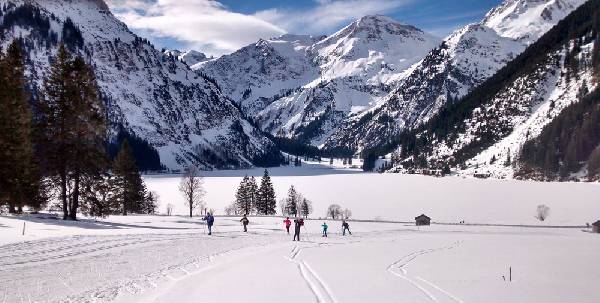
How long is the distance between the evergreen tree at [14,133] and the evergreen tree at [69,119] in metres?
1.77

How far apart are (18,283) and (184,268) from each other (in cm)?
651

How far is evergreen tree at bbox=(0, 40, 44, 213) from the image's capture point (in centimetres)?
3400

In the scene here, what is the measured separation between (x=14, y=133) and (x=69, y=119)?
6.39 metres

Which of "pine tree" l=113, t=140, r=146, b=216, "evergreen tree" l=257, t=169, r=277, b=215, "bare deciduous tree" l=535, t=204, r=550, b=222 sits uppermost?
"pine tree" l=113, t=140, r=146, b=216

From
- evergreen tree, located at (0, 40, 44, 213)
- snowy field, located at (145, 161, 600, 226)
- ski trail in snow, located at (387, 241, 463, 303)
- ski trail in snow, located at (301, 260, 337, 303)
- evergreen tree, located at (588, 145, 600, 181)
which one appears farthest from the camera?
evergreen tree, located at (588, 145, 600, 181)

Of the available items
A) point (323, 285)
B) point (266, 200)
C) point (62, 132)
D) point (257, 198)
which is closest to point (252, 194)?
point (257, 198)

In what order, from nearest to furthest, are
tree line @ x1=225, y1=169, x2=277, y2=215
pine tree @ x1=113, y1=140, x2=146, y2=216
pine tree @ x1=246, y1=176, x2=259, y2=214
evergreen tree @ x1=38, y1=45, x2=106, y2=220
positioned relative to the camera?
1. evergreen tree @ x1=38, y1=45, x2=106, y2=220
2. pine tree @ x1=113, y1=140, x2=146, y2=216
3. tree line @ x1=225, y1=169, x2=277, y2=215
4. pine tree @ x1=246, y1=176, x2=259, y2=214

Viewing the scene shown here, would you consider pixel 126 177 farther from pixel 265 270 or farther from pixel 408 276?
pixel 408 276

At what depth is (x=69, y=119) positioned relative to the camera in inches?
1592

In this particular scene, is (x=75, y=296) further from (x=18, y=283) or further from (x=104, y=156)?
(x=104, y=156)

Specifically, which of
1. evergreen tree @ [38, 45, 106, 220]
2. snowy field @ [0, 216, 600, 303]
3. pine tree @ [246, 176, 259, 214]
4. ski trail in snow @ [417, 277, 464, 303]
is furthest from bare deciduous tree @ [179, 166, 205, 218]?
ski trail in snow @ [417, 277, 464, 303]

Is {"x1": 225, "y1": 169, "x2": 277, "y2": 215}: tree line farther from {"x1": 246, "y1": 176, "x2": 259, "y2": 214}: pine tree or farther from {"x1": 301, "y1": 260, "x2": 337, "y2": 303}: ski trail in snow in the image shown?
{"x1": 301, "y1": 260, "x2": 337, "y2": 303}: ski trail in snow

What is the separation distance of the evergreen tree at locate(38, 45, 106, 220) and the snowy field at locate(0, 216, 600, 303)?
26.8ft

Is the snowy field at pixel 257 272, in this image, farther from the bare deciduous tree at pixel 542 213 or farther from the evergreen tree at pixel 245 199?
the evergreen tree at pixel 245 199
